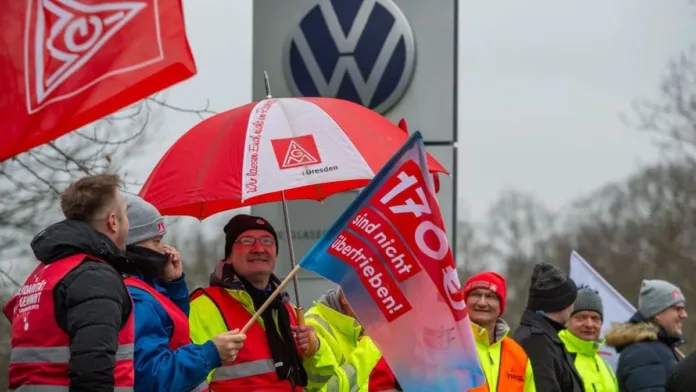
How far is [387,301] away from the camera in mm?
6395

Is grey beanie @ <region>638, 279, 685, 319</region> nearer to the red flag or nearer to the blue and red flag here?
the blue and red flag

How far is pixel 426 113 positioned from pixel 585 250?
56.2 metres

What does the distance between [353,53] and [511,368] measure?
2.61 metres

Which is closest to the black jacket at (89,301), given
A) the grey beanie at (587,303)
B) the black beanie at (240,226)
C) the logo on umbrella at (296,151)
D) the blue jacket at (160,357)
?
→ the blue jacket at (160,357)

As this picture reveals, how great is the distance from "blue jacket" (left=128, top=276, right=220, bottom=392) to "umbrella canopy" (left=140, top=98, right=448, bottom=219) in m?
0.94

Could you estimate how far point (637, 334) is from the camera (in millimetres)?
10094

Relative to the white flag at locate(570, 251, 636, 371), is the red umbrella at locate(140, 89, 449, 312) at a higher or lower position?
higher

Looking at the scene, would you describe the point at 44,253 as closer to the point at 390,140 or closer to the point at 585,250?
the point at 390,140

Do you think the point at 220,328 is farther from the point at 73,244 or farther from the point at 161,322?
the point at 73,244

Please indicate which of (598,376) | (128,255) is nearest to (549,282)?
(598,376)

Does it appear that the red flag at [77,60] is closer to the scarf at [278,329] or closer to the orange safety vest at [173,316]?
the orange safety vest at [173,316]

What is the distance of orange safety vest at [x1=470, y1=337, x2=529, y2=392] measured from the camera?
8.29 metres

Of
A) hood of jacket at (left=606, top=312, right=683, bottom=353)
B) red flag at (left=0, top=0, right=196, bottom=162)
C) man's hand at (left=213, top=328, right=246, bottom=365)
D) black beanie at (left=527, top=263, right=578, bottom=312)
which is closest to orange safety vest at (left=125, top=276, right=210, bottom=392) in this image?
man's hand at (left=213, top=328, right=246, bottom=365)

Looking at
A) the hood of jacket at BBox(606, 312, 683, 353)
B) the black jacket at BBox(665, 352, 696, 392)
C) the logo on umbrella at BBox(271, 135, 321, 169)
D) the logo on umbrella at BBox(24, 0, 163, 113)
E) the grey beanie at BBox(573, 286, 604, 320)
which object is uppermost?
the logo on umbrella at BBox(24, 0, 163, 113)
